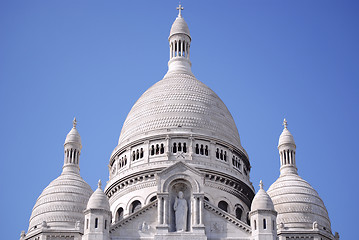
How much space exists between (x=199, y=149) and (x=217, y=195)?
4.32m

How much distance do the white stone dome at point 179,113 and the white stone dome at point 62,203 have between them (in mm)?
7029

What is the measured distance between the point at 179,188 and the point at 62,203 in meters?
11.7

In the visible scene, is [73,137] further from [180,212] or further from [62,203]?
[180,212]

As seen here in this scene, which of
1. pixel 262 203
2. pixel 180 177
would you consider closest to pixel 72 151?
pixel 180 177

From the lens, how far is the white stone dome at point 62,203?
73.3 m

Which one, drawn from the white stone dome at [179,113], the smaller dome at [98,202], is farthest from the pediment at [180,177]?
the white stone dome at [179,113]

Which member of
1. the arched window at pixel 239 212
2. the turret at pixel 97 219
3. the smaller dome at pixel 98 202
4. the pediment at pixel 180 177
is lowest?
the turret at pixel 97 219

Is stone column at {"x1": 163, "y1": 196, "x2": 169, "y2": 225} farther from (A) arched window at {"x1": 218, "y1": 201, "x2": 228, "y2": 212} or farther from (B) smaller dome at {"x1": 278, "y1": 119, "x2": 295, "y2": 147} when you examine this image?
(B) smaller dome at {"x1": 278, "y1": 119, "x2": 295, "y2": 147}

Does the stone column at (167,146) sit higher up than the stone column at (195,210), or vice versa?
the stone column at (167,146)

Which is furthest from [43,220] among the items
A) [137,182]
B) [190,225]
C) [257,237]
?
[257,237]

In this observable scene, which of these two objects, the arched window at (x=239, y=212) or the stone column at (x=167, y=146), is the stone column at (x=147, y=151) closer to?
the stone column at (x=167, y=146)

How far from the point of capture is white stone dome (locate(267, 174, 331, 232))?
7388 centimetres

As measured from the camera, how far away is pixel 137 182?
77.9 m

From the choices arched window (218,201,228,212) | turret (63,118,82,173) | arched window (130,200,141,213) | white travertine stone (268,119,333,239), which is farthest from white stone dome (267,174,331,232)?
turret (63,118,82,173)
